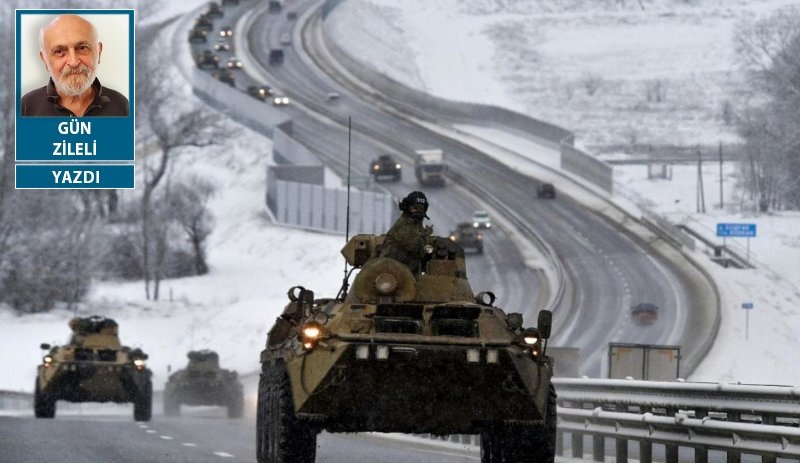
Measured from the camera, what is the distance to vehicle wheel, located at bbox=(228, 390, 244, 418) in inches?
1583

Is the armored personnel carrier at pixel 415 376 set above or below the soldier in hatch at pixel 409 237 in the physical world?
below

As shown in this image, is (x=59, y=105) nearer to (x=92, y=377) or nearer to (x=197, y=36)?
(x=92, y=377)

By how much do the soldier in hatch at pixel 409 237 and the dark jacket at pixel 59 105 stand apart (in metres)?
15.6

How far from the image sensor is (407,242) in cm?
1734

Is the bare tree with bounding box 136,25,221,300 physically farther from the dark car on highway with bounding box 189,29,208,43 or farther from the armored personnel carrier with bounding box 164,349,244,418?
the armored personnel carrier with bounding box 164,349,244,418

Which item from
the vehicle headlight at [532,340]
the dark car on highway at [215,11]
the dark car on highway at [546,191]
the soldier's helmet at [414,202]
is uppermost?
the dark car on highway at [215,11]

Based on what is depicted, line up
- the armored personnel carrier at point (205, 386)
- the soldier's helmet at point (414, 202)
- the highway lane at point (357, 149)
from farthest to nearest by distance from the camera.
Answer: the highway lane at point (357, 149) → the armored personnel carrier at point (205, 386) → the soldier's helmet at point (414, 202)

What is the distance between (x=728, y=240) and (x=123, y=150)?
183ft

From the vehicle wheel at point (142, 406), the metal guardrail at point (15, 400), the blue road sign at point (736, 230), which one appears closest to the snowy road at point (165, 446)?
the vehicle wheel at point (142, 406)

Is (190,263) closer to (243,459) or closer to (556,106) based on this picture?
(556,106)

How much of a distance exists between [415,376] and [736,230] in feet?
203

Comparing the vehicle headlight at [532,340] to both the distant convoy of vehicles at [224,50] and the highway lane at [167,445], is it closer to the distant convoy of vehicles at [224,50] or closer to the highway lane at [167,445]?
the highway lane at [167,445]

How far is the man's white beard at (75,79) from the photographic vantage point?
1271 inches

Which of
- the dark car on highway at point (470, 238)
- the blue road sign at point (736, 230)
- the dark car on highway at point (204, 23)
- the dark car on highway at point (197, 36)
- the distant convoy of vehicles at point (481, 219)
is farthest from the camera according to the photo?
the dark car on highway at point (204, 23)
